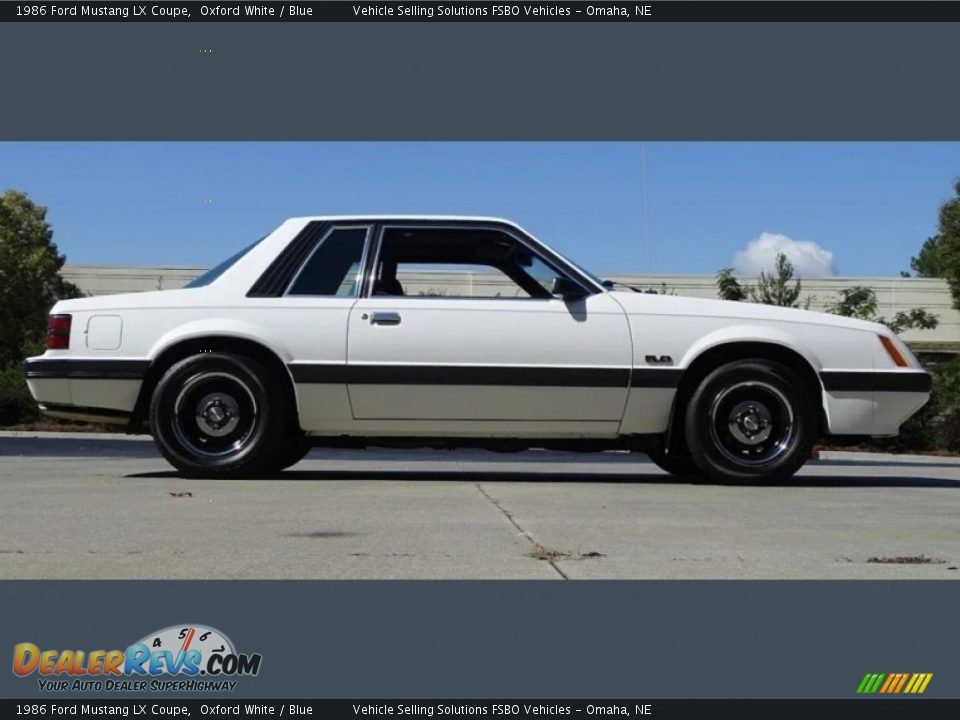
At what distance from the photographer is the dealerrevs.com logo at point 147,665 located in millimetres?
2797

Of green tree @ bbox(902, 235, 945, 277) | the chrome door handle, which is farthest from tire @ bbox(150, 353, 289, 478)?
green tree @ bbox(902, 235, 945, 277)

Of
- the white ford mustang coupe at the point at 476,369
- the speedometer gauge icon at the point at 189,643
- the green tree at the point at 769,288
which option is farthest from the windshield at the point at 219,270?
the green tree at the point at 769,288

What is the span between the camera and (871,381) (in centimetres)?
780

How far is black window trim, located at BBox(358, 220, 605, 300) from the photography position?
7.86 metres

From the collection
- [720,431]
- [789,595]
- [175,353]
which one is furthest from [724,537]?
[175,353]

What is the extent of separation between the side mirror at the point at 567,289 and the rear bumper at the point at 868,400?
1.57 m

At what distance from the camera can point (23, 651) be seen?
9.71 ft

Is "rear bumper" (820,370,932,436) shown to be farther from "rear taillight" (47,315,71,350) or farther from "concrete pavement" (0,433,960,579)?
"rear taillight" (47,315,71,350)

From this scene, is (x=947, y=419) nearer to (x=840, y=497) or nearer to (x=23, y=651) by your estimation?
(x=840, y=497)

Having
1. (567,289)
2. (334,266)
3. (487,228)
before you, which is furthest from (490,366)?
(334,266)

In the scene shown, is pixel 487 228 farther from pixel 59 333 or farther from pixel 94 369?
pixel 59 333

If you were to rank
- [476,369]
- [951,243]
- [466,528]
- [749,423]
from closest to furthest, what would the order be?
[466,528] < [476,369] < [749,423] < [951,243]

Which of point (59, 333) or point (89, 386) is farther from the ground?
point (59, 333)

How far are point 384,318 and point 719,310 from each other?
81.2 inches
